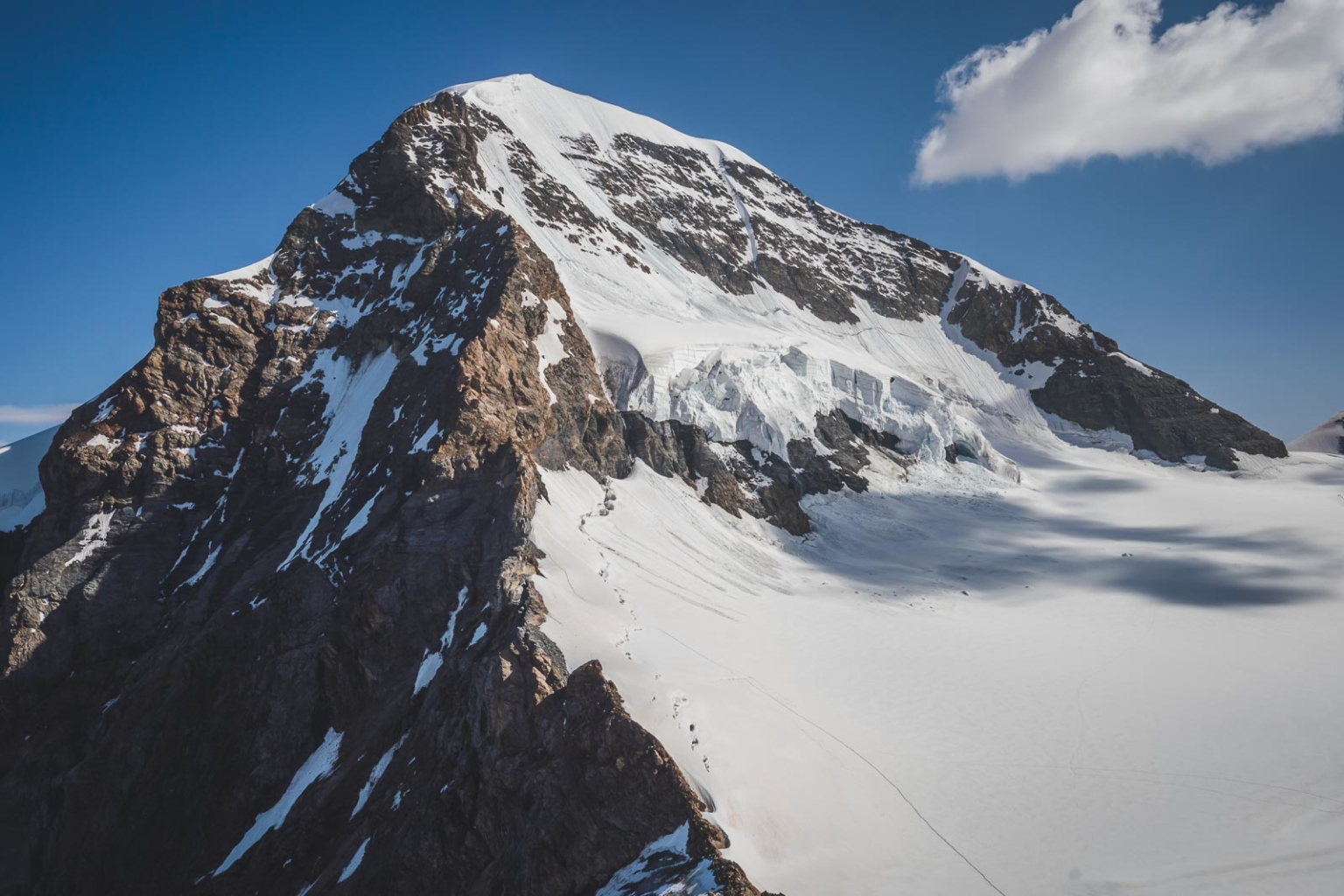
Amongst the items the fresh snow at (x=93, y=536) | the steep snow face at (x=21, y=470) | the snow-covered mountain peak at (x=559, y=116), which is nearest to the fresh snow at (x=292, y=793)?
the fresh snow at (x=93, y=536)

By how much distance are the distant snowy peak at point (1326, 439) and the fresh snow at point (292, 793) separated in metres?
82.3

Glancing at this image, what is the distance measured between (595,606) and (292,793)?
1040 centimetres

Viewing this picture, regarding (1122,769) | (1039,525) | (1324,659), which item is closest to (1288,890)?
(1122,769)

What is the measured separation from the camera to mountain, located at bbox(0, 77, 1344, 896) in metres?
14.4

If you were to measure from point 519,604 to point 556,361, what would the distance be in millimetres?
19001

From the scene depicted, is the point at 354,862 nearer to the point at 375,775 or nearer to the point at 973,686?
the point at 375,775

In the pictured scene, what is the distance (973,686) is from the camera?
21.9 meters

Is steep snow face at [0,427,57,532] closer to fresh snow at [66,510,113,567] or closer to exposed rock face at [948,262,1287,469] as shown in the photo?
fresh snow at [66,510,113,567]

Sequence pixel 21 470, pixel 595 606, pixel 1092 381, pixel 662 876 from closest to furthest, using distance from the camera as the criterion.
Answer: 1. pixel 662 876
2. pixel 595 606
3. pixel 1092 381
4. pixel 21 470

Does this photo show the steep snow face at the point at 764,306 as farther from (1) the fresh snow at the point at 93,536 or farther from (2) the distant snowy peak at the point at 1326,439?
(1) the fresh snow at the point at 93,536

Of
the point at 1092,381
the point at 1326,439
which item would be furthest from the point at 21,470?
the point at 1326,439

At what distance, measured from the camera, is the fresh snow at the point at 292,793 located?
19.3 meters

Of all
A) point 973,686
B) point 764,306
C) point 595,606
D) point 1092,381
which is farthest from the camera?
point 1092,381

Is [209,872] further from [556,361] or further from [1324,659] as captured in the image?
[1324,659]
